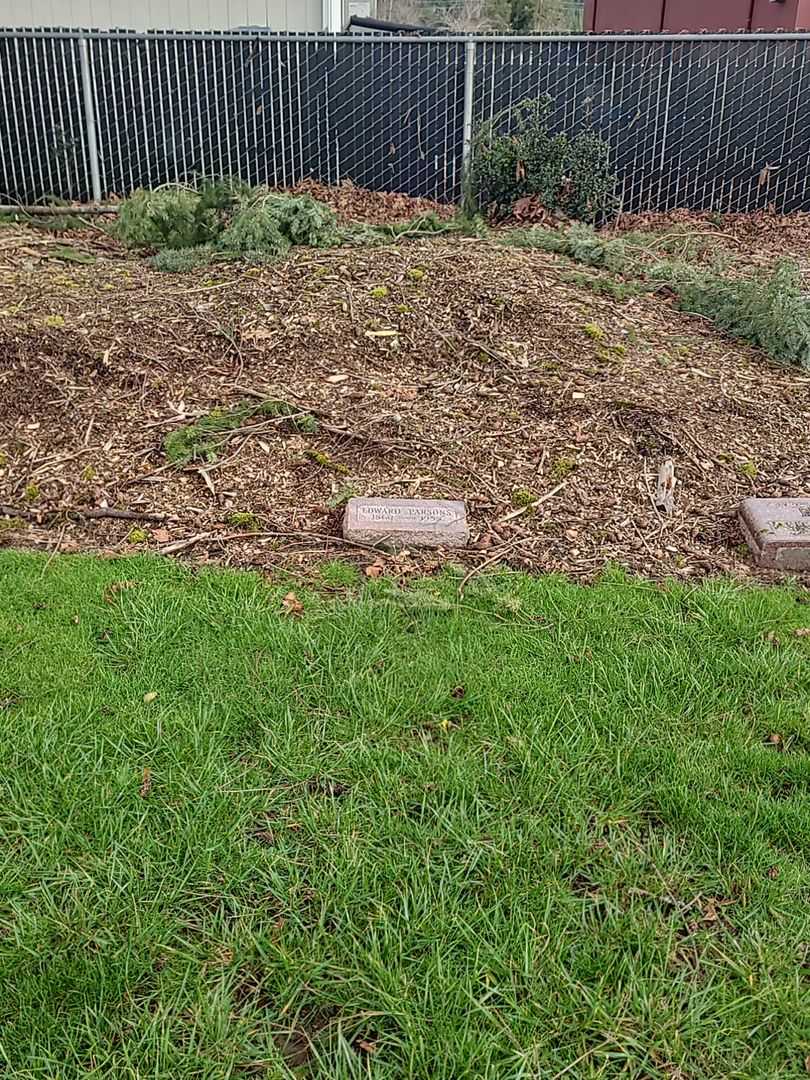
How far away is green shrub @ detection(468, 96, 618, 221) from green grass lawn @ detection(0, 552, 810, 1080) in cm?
A: 576

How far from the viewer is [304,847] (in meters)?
2.20

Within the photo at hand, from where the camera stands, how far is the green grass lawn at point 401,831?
1805 millimetres

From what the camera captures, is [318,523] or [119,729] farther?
[318,523]

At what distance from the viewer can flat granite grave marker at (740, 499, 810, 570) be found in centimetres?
343

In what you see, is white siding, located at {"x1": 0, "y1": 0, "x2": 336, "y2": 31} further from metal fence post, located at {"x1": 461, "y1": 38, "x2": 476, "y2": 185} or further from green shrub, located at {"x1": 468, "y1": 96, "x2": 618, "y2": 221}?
green shrub, located at {"x1": 468, "y1": 96, "x2": 618, "y2": 221}

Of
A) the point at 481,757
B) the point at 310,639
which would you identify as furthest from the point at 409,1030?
the point at 310,639

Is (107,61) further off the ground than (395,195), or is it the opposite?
(107,61)

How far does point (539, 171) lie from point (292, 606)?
20.0 feet

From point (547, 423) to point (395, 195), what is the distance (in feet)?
19.0

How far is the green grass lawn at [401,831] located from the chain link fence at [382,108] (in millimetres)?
7180

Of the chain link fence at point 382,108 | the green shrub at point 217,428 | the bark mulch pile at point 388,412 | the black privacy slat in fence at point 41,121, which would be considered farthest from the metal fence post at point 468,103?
the green shrub at point 217,428

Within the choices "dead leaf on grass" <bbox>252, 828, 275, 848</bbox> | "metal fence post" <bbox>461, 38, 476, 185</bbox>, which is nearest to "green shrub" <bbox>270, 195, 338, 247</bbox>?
"metal fence post" <bbox>461, 38, 476, 185</bbox>

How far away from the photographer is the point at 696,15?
14.2 metres

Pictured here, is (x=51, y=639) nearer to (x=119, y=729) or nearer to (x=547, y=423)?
(x=119, y=729)
